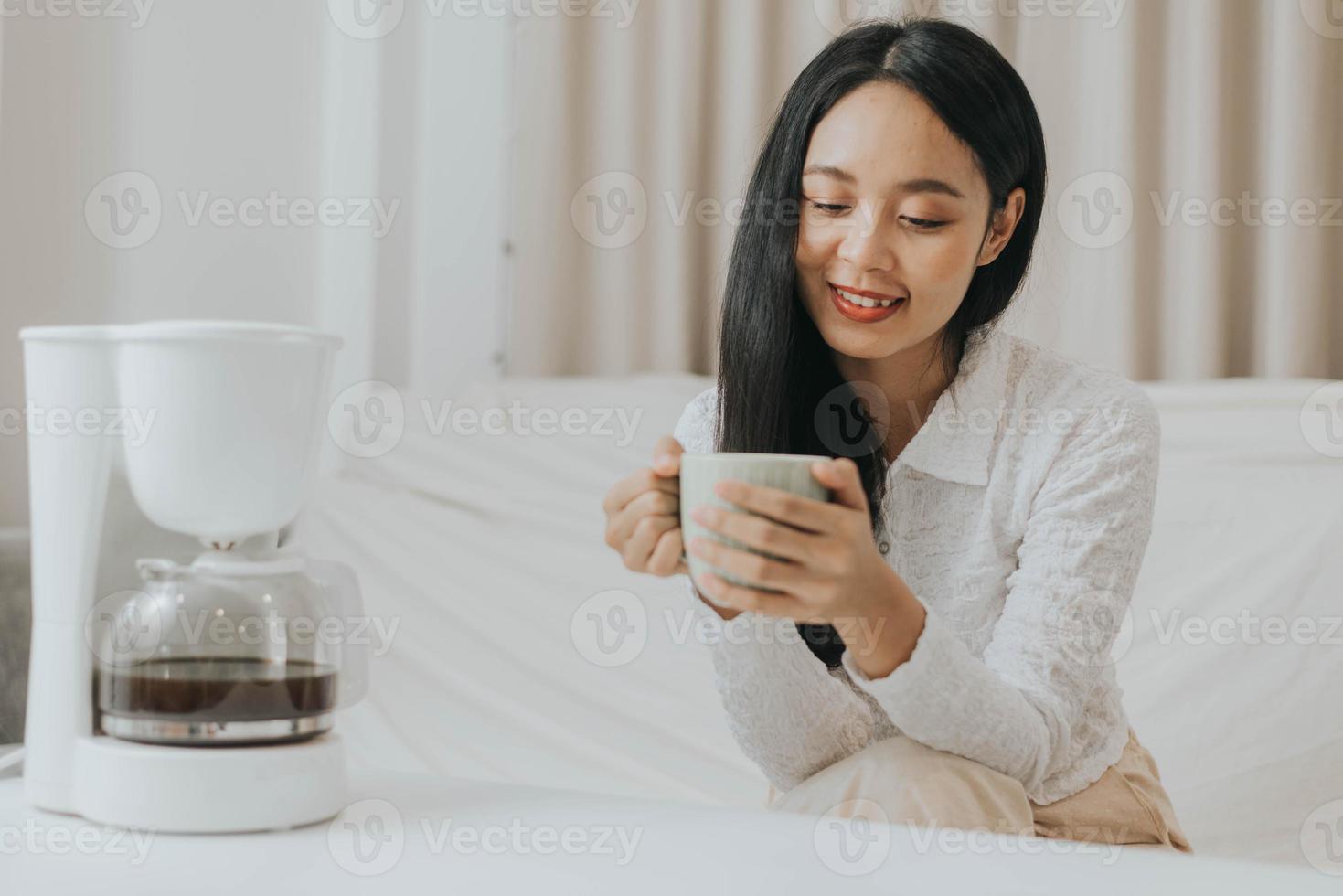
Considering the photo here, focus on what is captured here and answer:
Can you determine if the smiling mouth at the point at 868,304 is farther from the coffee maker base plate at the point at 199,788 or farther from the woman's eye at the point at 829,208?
the coffee maker base plate at the point at 199,788

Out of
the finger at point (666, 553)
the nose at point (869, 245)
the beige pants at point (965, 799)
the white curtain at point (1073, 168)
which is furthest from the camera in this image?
the white curtain at point (1073, 168)

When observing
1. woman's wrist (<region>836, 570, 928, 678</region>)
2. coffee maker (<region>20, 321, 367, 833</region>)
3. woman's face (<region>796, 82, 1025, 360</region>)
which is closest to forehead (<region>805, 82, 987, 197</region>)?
woman's face (<region>796, 82, 1025, 360</region>)

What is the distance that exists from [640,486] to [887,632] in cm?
21

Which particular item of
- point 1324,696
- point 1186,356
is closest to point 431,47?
point 1186,356

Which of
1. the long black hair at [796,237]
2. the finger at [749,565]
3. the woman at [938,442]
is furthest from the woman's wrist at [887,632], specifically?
the long black hair at [796,237]

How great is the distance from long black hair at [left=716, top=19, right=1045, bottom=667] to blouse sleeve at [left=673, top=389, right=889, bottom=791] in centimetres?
11

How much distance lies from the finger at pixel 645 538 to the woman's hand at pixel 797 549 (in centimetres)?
5

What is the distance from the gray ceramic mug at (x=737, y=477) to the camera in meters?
0.71

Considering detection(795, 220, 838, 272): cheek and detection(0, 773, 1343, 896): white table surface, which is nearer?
detection(0, 773, 1343, 896): white table surface

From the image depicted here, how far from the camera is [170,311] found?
6.68ft

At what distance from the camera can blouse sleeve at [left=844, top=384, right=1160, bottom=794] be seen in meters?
0.93

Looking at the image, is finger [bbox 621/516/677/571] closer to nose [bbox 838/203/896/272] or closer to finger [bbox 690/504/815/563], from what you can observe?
finger [bbox 690/504/815/563]

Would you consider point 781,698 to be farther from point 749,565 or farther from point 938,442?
point 749,565

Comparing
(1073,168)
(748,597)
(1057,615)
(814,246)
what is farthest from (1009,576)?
(1073,168)
